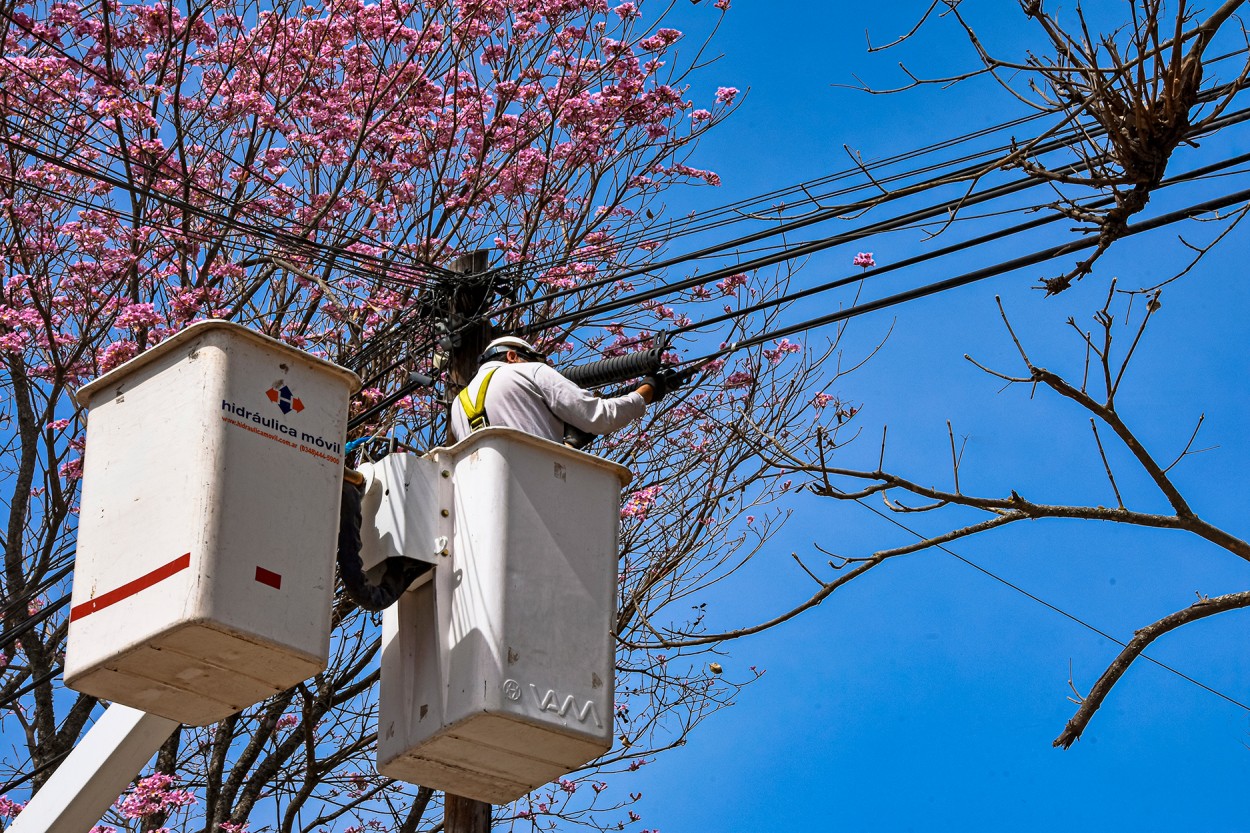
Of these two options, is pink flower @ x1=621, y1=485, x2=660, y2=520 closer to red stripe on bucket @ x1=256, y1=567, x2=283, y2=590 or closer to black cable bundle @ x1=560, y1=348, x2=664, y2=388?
black cable bundle @ x1=560, y1=348, x2=664, y2=388

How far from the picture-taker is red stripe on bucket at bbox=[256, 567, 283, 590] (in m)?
6.45

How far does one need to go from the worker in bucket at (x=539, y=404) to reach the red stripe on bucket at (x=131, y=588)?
172cm

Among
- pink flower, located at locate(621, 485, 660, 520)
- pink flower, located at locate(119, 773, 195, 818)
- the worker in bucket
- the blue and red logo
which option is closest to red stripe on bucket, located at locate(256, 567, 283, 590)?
the blue and red logo

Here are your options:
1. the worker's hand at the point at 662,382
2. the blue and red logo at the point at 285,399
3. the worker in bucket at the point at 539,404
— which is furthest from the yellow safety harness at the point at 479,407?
the blue and red logo at the point at 285,399

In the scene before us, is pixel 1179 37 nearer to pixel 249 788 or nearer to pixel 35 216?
pixel 249 788

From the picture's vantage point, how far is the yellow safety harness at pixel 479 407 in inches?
306

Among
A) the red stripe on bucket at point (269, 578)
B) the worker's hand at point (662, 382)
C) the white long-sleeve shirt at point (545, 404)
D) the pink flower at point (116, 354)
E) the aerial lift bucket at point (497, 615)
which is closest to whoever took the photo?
the red stripe on bucket at point (269, 578)

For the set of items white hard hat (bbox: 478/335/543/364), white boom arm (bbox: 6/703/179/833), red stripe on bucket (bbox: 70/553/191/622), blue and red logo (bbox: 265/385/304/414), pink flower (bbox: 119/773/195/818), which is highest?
white hard hat (bbox: 478/335/543/364)

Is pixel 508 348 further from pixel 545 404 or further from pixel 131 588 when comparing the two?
pixel 131 588

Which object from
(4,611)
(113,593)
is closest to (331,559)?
(113,593)

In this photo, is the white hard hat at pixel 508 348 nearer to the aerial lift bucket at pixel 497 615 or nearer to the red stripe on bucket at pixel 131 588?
the aerial lift bucket at pixel 497 615

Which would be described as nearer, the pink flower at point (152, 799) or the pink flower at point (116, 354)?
the pink flower at point (152, 799)

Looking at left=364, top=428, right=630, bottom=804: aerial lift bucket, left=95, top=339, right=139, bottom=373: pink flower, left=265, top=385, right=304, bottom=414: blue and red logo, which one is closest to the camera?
left=265, top=385, right=304, bottom=414: blue and red logo

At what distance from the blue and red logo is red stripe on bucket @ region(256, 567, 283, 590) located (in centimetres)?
61
